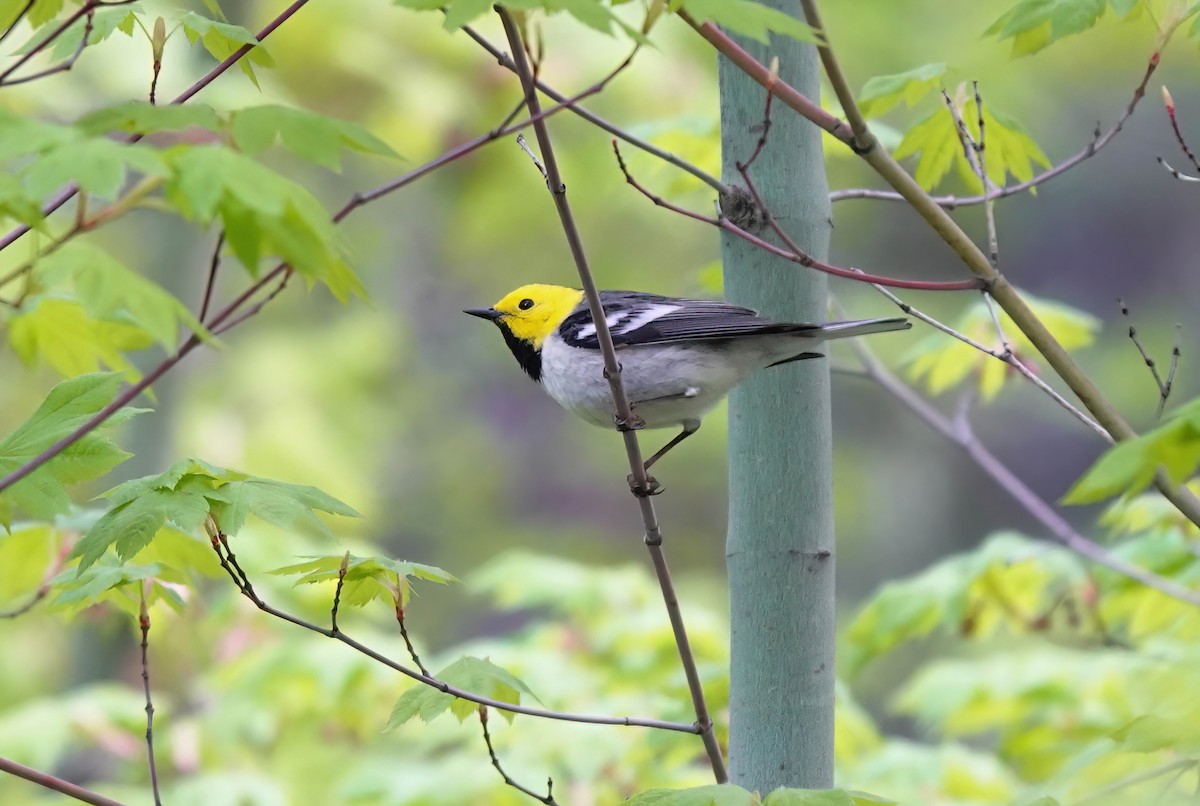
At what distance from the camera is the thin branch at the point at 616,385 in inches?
64.1

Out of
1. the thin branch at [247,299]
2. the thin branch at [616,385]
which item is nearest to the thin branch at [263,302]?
the thin branch at [247,299]

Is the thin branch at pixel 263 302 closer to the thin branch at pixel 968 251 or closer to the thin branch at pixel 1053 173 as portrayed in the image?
the thin branch at pixel 968 251

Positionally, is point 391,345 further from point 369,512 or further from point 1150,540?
point 1150,540

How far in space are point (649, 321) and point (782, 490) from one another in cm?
120

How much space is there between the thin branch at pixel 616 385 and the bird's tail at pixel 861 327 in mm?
526

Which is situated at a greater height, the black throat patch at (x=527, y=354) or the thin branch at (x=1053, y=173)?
the black throat patch at (x=527, y=354)

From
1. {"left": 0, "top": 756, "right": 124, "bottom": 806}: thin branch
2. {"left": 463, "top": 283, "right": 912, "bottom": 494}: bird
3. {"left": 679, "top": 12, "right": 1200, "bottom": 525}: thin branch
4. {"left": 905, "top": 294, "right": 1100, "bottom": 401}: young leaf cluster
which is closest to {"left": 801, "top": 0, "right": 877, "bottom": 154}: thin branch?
{"left": 679, "top": 12, "right": 1200, "bottom": 525}: thin branch

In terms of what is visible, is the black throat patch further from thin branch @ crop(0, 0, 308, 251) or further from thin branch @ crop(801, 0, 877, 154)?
thin branch @ crop(801, 0, 877, 154)

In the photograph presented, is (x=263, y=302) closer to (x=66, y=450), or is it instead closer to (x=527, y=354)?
(x=66, y=450)

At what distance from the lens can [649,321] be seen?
10.4ft

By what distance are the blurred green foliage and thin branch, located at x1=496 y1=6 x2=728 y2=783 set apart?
10 cm

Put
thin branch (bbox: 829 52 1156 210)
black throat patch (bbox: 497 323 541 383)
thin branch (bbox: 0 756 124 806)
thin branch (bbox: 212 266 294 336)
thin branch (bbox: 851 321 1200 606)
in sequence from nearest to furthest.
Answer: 1. thin branch (bbox: 212 266 294 336)
2. thin branch (bbox: 0 756 124 806)
3. thin branch (bbox: 829 52 1156 210)
4. thin branch (bbox: 851 321 1200 606)
5. black throat patch (bbox: 497 323 541 383)

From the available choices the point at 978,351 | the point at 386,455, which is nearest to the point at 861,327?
the point at 978,351

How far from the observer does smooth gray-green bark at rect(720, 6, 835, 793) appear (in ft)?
6.54
